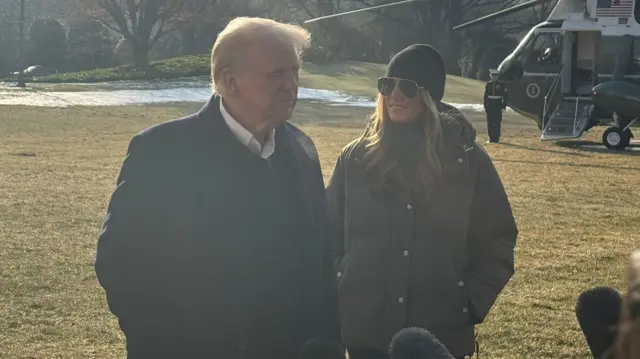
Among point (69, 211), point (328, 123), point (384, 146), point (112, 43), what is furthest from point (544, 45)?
point (112, 43)

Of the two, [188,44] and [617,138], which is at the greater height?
[617,138]

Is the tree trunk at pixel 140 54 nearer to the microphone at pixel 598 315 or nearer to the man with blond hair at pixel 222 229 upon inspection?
the man with blond hair at pixel 222 229

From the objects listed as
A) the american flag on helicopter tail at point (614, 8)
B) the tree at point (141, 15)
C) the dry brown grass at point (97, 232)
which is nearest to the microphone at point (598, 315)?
the dry brown grass at point (97, 232)

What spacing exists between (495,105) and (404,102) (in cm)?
1624

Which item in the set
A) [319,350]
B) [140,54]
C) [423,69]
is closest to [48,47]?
[140,54]

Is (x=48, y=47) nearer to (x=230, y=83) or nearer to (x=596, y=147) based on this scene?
(x=596, y=147)

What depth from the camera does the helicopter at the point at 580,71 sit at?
18.4 meters

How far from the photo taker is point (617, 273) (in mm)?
7375

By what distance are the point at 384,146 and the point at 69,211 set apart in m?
7.38

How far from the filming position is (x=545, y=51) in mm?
19391

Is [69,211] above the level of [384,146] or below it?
below

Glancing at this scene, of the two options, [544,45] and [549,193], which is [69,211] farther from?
[544,45]

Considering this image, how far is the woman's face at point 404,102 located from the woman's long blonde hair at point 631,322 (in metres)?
2.21

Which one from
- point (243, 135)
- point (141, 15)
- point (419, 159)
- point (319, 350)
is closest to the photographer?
point (319, 350)
